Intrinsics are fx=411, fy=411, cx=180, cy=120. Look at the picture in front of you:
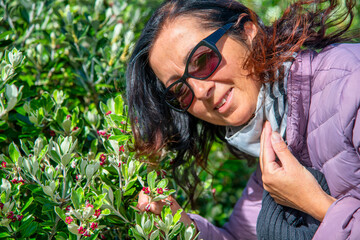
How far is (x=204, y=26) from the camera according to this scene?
6.20ft

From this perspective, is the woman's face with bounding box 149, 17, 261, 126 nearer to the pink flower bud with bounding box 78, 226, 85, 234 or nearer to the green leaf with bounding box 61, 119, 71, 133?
the green leaf with bounding box 61, 119, 71, 133

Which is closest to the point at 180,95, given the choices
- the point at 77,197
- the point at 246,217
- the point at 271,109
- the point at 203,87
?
the point at 203,87

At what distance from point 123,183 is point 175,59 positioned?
0.65 m

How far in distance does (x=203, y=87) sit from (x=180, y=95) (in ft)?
0.52

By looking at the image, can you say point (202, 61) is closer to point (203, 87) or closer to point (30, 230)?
point (203, 87)

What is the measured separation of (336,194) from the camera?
6.05 feet

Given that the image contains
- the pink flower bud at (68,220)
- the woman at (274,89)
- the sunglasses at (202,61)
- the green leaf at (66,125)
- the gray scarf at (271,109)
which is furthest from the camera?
the green leaf at (66,125)

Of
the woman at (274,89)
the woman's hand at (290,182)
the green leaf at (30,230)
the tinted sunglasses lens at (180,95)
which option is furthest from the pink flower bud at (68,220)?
the woman's hand at (290,182)

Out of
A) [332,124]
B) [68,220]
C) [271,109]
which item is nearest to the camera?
[68,220]

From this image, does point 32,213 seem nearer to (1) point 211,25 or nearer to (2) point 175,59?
(2) point 175,59

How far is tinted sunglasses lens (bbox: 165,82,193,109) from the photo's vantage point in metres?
1.95

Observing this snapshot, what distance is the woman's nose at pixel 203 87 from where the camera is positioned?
6.18ft

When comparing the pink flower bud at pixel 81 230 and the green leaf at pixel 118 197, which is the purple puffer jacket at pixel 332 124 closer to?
the green leaf at pixel 118 197

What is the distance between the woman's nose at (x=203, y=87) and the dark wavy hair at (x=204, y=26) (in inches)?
7.1
